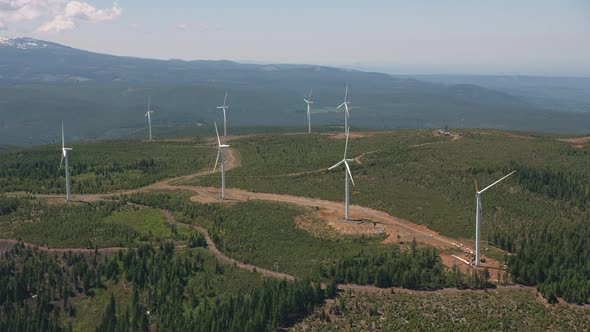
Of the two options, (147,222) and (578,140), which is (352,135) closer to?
(578,140)

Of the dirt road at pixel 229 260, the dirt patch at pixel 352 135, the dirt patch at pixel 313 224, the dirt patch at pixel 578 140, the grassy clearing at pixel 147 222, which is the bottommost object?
the dirt road at pixel 229 260

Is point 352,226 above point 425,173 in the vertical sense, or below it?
below

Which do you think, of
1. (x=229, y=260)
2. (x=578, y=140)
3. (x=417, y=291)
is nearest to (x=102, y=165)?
(x=229, y=260)

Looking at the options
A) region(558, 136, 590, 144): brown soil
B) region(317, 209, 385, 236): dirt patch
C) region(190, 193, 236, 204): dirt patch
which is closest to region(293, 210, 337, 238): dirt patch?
region(317, 209, 385, 236): dirt patch

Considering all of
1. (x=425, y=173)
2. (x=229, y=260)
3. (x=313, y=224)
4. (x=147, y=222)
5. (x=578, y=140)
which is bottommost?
(x=229, y=260)

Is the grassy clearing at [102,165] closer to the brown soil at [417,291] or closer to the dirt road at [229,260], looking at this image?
the dirt road at [229,260]

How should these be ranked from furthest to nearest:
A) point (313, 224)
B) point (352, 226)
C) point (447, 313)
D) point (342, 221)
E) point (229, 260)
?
1. point (313, 224)
2. point (342, 221)
3. point (352, 226)
4. point (229, 260)
5. point (447, 313)

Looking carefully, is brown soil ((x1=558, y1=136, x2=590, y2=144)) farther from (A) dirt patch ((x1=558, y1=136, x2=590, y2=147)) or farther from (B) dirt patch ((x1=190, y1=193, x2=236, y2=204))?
(B) dirt patch ((x1=190, y1=193, x2=236, y2=204))

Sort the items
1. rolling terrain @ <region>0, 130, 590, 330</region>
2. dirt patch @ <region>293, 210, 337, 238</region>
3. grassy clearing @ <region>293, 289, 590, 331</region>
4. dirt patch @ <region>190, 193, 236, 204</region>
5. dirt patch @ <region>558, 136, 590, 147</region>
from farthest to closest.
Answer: dirt patch @ <region>558, 136, 590, 147</region> → dirt patch @ <region>190, 193, 236, 204</region> → dirt patch @ <region>293, 210, 337, 238</region> → rolling terrain @ <region>0, 130, 590, 330</region> → grassy clearing @ <region>293, 289, 590, 331</region>

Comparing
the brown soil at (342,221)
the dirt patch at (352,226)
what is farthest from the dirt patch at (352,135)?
the dirt patch at (352,226)
